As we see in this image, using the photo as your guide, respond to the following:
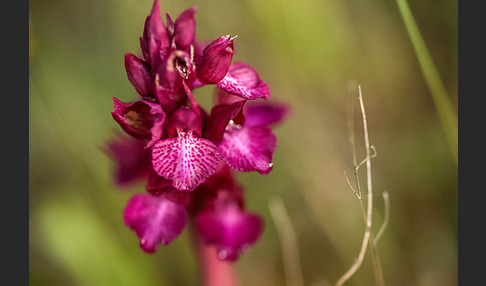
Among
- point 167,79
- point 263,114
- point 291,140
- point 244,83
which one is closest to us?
point 167,79

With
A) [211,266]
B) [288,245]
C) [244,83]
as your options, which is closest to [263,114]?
[244,83]

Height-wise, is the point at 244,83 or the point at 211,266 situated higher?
the point at 244,83

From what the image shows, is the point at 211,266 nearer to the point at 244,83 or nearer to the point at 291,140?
the point at 244,83

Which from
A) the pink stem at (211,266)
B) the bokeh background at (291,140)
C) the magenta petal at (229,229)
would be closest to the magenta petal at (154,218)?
the magenta petal at (229,229)

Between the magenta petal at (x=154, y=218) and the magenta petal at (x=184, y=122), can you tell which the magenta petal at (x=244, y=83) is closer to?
the magenta petal at (x=184, y=122)

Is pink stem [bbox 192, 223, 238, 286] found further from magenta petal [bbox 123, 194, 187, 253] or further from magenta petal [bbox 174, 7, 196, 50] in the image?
magenta petal [bbox 174, 7, 196, 50]

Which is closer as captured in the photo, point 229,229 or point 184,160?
point 184,160

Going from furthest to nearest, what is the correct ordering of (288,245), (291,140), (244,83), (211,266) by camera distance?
(291,140) → (288,245) → (211,266) → (244,83)
